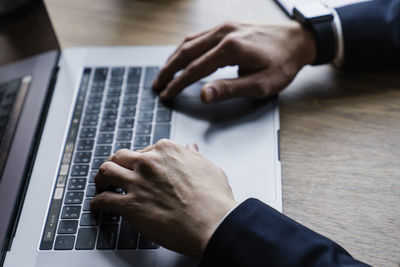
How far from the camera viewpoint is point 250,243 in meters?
0.61

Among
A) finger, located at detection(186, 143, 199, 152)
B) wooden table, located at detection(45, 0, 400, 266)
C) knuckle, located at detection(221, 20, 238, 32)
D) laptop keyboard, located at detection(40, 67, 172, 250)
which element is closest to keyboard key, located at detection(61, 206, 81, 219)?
laptop keyboard, located at detection(40, 67, 172, 250)

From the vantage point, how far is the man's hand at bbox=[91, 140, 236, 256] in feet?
2.10

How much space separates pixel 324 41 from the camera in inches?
34.4

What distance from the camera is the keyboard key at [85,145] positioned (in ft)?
2.67

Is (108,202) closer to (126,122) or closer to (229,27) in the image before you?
(126,122)

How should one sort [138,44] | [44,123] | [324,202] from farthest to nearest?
[138,44]
[44,123]
[324,202]

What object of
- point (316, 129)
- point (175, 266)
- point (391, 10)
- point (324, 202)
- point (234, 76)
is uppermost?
point (391, 10)

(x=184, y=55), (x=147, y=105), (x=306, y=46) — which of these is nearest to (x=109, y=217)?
(x=147, y=105)

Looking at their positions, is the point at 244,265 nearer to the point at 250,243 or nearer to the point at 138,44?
the point at 250,243

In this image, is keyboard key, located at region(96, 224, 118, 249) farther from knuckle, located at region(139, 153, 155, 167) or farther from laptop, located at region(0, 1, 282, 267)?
knuckle, located at region(139, 153, 155, 167)

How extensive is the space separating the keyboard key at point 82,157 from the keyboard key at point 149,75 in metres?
0.19

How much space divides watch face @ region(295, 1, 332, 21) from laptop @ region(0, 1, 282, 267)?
0.18 m

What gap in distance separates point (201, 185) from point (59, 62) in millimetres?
468

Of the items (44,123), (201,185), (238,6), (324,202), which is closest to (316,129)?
(324,202)
